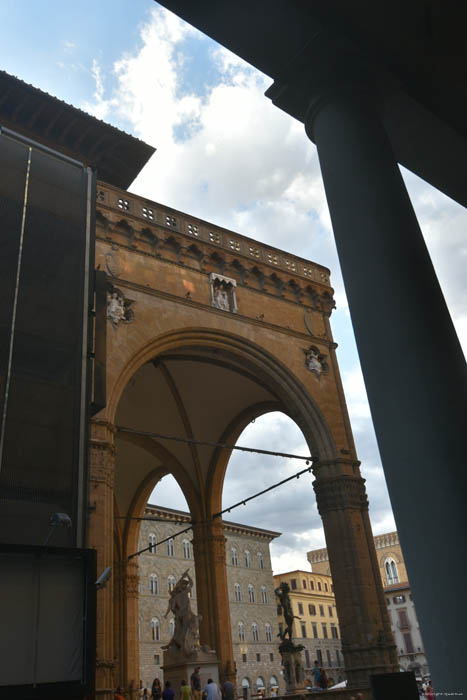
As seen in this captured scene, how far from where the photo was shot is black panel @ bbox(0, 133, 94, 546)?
8.06 m

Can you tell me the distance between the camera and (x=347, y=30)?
9.41 ft

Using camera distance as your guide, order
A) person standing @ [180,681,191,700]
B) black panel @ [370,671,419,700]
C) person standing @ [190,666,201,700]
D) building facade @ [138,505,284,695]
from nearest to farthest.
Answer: black panel @ [370,671,419,700] < person standing @ [180,681,191,700] < person standing @ [190,666,201,700] < building facade @ [138,505,284,695]

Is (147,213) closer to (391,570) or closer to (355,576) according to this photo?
(355,576)

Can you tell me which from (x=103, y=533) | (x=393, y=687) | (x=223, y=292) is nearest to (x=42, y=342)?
(x=103, y=533)

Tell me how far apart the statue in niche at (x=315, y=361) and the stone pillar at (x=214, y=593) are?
542cm

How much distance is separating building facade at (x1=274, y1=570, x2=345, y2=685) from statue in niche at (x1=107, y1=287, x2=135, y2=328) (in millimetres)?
39576

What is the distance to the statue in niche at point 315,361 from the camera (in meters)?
14.8

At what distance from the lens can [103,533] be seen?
9.71 m

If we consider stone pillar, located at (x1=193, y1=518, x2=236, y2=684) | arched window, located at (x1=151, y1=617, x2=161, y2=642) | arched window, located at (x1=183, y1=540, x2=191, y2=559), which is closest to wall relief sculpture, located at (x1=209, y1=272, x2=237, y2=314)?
stone pillar, located at (x1=193, y1=518, x2=236, y2=684)

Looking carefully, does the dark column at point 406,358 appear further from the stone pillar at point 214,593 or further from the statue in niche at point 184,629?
the stone pillar at point 214,593

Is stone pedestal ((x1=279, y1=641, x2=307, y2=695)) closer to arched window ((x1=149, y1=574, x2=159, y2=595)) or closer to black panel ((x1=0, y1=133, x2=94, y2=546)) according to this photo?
black panel ((x1=0, y1=133, x2=94, y2=546))

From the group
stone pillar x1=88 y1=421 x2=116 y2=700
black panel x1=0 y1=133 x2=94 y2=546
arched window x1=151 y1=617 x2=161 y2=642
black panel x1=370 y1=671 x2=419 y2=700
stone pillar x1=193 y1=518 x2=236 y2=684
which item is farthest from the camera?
arched window x1=151 y1=617 x2=161 y2=642

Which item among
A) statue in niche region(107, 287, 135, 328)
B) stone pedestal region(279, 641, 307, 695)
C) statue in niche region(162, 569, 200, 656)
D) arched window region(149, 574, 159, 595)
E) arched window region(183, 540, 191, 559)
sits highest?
arched window region(183, 540, 191, 559)

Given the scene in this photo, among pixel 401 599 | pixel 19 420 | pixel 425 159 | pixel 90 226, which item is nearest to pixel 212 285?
pixel 90 226
